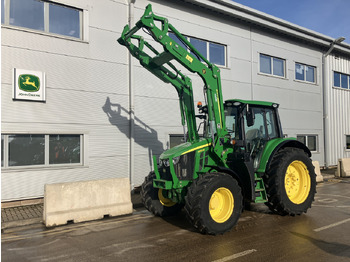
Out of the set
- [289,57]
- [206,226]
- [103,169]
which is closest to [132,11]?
[103,169]

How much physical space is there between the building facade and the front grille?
14.6 ft

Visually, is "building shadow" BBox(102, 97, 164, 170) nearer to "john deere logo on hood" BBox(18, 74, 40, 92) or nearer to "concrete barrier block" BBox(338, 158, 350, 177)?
"john deere logo on hood" BBox(18, 74, 40, 92)

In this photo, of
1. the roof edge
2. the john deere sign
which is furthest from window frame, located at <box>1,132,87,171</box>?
the roof edge

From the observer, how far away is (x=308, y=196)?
7129 millimetres

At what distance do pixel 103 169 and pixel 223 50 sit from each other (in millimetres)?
7261

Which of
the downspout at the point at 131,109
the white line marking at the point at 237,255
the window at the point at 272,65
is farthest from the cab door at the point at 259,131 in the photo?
the window at the point at 272,65

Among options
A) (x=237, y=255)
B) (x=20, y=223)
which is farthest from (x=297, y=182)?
(x=20, y=223)

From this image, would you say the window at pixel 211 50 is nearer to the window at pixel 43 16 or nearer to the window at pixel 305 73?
the window at pixel 43 16

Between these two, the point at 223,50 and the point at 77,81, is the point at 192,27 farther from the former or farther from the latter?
the point at 77,81

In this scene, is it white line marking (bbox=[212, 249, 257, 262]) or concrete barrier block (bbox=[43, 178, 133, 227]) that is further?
concrete barrier block (bbox=[43, 178, 133, 227])

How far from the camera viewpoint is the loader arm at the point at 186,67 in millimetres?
6039

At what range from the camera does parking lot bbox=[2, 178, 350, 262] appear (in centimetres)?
460

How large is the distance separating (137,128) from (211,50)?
4862 mm

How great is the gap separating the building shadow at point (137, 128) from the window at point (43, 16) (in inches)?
97.6
